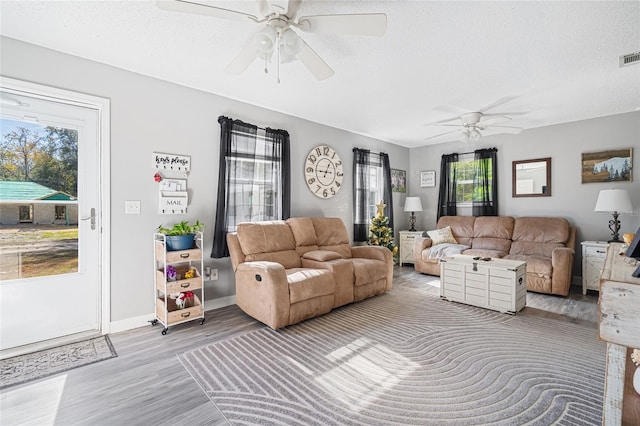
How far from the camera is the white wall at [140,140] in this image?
2.50 metres

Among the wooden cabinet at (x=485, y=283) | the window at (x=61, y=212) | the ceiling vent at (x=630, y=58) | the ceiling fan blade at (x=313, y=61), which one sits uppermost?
the ceiling vent at (x=630, y=58)

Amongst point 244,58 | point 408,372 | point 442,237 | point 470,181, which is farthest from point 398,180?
point 244,58

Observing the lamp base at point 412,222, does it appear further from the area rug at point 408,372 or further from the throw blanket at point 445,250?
the area rug at point 408,372

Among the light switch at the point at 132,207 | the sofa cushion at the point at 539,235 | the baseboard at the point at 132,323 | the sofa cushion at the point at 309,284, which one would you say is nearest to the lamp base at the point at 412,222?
the sofa cushion at the point at 539,235

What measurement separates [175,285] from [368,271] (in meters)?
2.11

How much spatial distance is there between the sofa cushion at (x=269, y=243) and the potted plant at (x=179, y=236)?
20.1 inches

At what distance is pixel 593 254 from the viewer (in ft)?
12.8

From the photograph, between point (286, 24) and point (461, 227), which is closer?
point (286, 24)

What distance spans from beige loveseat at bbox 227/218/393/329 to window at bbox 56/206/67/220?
145cm

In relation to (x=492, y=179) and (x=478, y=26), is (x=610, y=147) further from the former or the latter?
(x=478, y=26)

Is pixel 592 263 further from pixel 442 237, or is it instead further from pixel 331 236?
pixel 331 236

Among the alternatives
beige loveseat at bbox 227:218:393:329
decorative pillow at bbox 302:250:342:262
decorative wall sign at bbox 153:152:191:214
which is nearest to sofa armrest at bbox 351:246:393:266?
beige loveseat at bbox 227:218:393:329

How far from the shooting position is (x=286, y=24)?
1835mm

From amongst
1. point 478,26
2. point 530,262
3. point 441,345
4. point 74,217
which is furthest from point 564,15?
point 74,217
